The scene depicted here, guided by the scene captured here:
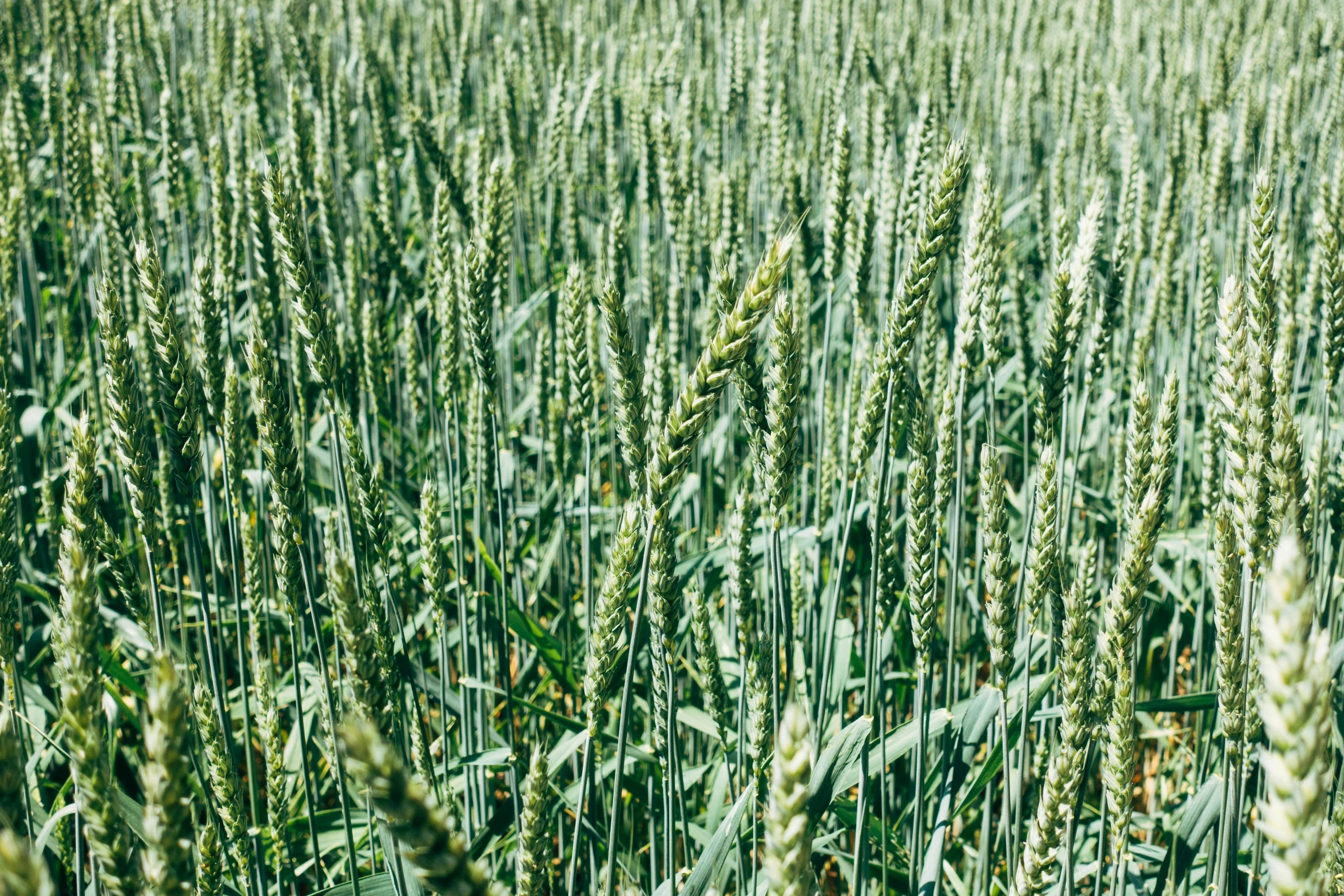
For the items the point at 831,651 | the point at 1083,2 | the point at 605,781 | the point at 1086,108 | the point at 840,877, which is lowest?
the point at 840,877

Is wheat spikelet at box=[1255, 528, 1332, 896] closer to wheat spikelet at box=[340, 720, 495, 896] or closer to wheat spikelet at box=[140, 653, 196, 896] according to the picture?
wheat spikelet at box=[340, 720, 495, 896]

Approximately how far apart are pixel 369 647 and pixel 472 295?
0.85 metres

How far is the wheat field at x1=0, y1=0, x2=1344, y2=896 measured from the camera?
104 centimetres

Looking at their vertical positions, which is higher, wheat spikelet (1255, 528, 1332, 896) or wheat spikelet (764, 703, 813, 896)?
wheat spikelet (1255, 528, 1332, 896)

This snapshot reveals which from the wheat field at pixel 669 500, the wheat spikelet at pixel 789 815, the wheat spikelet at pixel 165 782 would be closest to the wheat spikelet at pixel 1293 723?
the wheat field at pixel 669 500

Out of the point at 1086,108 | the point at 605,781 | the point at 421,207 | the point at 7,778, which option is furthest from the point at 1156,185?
the point at 7,778

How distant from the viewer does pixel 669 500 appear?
100 cm

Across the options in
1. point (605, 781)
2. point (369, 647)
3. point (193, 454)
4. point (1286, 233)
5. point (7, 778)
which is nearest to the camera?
point (7, 778)

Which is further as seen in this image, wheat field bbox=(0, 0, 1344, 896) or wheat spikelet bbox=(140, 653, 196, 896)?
wheat field bbox=(0, 0, 1344, 896)

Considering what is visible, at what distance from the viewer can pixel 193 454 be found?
4.05 ft

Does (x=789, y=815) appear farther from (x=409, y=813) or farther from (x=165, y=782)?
(x=165, y=782)

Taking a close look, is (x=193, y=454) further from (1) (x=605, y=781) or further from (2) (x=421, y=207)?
(2) (x=421, y=207)

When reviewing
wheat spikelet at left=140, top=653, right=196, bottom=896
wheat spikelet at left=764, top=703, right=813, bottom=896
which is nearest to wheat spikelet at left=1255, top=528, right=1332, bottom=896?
wheat spikelet at left=764, top=703, right=813, bottom=896

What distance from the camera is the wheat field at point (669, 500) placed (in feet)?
3.41
